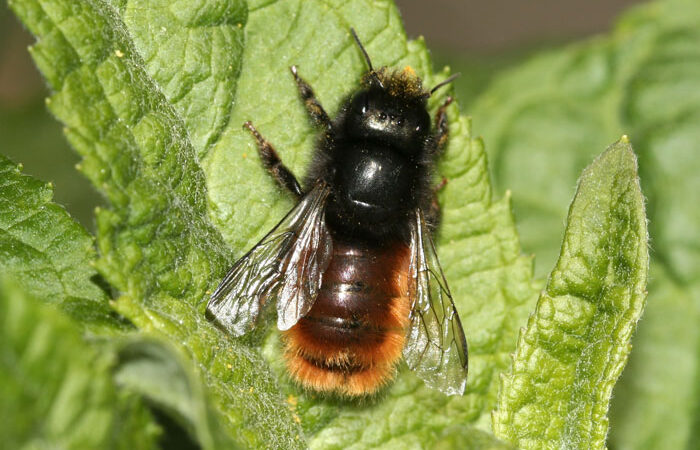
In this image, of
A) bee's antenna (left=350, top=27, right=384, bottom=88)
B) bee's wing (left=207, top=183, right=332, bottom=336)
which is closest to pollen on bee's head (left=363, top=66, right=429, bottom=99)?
bee's antenna (left=350, top=27, right=384, bottom=88)

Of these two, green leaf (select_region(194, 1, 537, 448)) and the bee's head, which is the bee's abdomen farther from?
the bee's head

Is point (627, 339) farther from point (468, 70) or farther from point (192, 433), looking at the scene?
point (468, 70)

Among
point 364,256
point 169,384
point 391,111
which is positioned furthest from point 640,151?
point 169,384

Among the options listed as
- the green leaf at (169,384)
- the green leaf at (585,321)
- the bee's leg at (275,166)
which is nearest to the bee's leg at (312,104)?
the bee's leg at (275,166)

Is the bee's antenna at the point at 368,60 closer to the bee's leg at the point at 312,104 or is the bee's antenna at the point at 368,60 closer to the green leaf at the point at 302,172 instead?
the green leaf at the point at 302,172

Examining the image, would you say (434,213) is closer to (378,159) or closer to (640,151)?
(378,159)

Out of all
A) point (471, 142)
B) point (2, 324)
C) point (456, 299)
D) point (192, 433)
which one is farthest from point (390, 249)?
point (2, 324)
